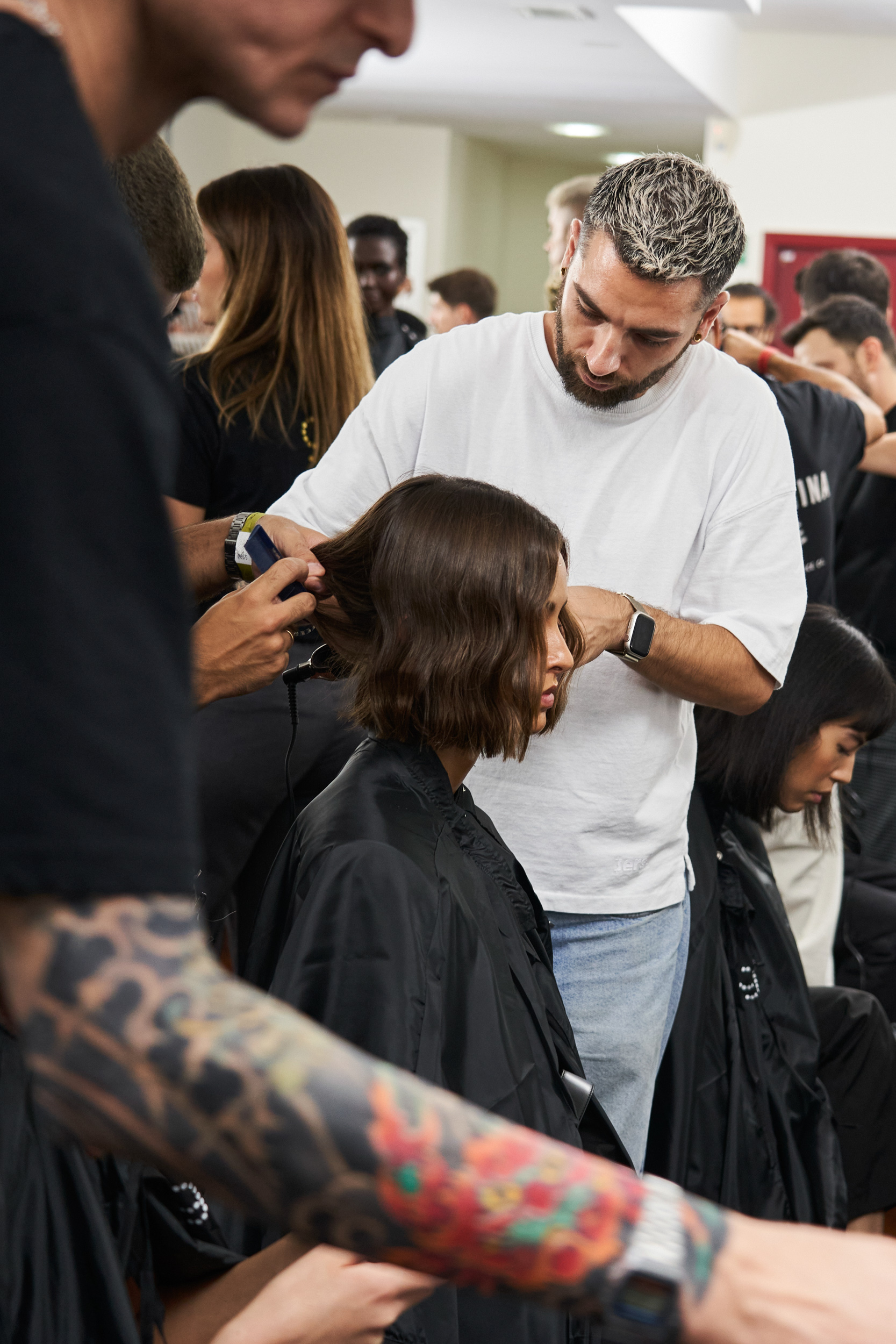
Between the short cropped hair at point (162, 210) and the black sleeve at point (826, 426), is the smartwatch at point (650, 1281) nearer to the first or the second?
the short cropped hair at point (162, 210)

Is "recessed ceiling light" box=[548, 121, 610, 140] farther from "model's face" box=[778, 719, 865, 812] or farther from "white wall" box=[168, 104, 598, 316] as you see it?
"model's face" box=[778, 719, 865, 812]

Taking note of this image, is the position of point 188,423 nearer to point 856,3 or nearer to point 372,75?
point 856,3

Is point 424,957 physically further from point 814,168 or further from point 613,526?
point 814,168

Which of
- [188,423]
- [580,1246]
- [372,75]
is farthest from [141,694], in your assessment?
[372,75]

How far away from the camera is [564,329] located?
1756mm

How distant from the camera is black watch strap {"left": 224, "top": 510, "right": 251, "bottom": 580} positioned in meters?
1.69

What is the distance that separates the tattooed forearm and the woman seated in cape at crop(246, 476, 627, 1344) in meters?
0.87

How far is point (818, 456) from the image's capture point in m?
2.93

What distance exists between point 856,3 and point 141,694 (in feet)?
25.9

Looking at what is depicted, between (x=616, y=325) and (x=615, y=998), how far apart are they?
0.93 meters

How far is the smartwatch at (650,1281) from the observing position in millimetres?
477

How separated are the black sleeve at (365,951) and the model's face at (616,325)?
0.71 meters

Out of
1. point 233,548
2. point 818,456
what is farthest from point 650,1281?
point 818,456

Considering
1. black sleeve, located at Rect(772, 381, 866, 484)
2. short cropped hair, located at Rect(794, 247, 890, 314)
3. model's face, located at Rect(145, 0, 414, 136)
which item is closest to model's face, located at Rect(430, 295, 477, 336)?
short cropped hair, located at Rect(794, 247, 890, 314)
